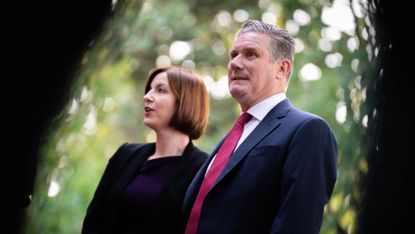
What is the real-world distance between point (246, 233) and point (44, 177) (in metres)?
1.67

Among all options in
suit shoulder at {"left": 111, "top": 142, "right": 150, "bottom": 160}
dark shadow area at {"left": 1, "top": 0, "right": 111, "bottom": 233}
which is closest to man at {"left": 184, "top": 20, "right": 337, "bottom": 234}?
dark shadow area at {"left": 1, "top": 0, "right": 111, "bottom": 233}

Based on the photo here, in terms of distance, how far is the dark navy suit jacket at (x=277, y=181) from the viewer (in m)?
2.57

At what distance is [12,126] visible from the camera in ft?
8.87

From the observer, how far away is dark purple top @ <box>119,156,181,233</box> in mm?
3750

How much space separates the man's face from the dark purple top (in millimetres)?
974

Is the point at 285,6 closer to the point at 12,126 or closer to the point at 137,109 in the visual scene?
the point at 12,126

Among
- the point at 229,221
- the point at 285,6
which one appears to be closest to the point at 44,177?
the point at 229,221

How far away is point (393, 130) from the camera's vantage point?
2.55 meters

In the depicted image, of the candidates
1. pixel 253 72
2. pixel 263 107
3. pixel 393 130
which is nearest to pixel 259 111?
pixel 263 107

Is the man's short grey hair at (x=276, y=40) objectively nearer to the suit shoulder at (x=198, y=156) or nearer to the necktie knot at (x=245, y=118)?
the necktie knot at (x=245, y=118)

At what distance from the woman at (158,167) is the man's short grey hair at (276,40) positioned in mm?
1003

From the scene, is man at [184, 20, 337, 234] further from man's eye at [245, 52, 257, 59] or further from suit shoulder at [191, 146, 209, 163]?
suit shoulder at [191, 146, 209, 163]

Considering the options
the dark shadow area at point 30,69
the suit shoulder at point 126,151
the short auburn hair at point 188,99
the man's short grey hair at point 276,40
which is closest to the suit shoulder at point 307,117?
the man's short grey hair at point 276,40

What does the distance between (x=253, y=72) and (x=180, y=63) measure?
9.84 metres
